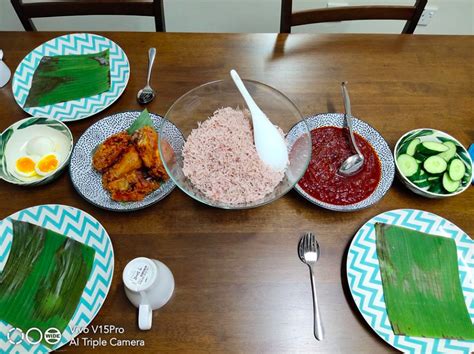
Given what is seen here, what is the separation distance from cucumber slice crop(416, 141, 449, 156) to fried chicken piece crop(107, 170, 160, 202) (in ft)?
2.90

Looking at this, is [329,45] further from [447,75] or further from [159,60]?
[159,60]

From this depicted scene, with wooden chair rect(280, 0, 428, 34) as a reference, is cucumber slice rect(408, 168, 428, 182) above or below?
below

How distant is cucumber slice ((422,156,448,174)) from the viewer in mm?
1136

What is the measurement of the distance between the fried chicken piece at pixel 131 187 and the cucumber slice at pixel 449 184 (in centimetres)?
92

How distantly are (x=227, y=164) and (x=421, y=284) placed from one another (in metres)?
0.66

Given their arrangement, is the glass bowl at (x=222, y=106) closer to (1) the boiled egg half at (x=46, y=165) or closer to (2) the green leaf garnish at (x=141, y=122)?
(2) the green leaf garnish at (x=141, y=122)

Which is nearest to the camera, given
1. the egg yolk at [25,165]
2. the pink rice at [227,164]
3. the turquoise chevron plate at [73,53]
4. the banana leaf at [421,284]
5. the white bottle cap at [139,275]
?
the white bottle cap at [139,275]

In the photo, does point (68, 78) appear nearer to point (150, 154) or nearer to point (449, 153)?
point (150, 154)

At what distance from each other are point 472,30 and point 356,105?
1.89 metres

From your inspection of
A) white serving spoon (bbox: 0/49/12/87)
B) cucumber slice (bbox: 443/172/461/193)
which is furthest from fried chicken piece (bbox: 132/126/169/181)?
cucumber slice (bbox: 443/172/461/193)

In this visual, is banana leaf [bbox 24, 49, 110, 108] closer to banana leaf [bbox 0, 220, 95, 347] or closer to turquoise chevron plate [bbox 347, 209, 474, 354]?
banana leaf [bbox 0, 220, 95, 347]

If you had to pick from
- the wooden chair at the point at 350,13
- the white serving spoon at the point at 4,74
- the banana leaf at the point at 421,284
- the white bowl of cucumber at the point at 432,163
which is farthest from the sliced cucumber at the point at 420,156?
the white serving spoon at the point at 4,74

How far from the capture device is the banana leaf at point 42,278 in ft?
3.18

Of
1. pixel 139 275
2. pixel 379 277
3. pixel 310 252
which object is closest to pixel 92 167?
pixel 139 275
